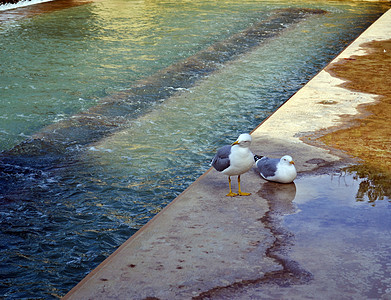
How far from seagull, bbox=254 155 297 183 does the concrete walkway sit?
9 cm

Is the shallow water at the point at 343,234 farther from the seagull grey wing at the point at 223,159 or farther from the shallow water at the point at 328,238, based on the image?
the seagull grey wing at the point at 223,159

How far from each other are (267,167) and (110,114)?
3.92 metres

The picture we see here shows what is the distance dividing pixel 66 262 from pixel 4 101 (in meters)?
5.00

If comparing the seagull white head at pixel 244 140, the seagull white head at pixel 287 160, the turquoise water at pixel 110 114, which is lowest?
the turquoise water at pixel 110 114

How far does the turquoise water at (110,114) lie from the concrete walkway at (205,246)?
2.24 feet

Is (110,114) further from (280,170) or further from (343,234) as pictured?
(343,234)

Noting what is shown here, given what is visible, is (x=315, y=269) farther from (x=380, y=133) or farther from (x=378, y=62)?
(x=378, y=62)

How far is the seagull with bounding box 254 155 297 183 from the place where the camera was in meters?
4.31

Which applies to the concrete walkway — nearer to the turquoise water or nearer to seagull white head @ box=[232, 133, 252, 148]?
seagull white head @ box=[232, 133, 252, 148]

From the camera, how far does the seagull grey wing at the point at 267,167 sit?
4.37m

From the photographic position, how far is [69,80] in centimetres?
952

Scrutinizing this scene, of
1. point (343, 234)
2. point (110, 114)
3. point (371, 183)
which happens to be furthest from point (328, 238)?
point (110, 114)

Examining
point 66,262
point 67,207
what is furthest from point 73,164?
point 66,262

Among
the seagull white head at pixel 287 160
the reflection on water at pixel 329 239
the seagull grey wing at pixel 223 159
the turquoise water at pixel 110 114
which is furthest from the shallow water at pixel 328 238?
the turquoise water at pixel 110 114
